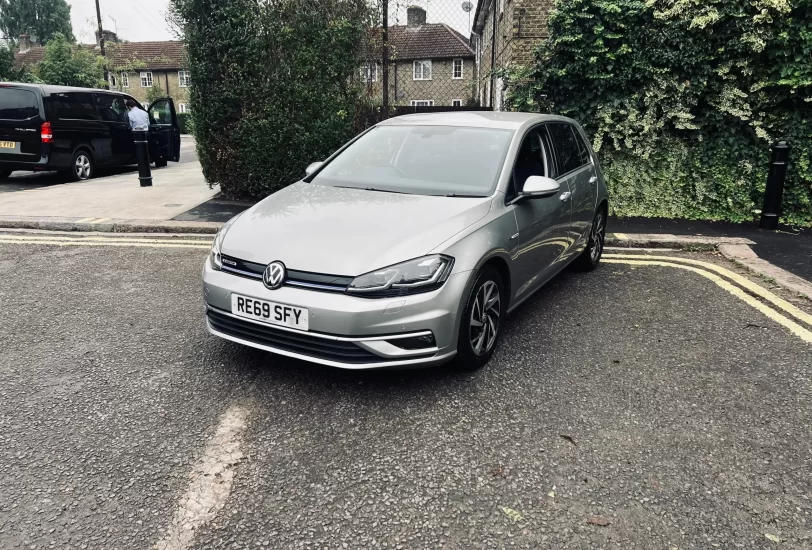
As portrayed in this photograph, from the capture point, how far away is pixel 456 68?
37094 millimetres

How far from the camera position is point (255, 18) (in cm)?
855

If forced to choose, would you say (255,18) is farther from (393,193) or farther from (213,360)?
(213,360)

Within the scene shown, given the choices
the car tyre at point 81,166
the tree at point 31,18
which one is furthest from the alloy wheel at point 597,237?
the tree at point 31,18

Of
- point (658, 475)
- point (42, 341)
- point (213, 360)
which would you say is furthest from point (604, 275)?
point (42, 341)

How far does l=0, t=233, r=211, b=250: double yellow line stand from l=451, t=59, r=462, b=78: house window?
106 ft

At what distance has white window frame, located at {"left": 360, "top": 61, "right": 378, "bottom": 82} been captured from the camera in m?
9.27

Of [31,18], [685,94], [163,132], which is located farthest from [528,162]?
[31,18]

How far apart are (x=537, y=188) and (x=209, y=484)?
265cm

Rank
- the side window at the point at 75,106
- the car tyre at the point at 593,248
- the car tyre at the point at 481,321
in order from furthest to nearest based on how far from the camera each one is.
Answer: the side window at the point at 75,106
the car tyre at the point at 593,248
the car tyre at the point at 481,321

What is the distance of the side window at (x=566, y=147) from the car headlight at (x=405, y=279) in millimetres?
2196

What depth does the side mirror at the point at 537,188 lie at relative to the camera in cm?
397

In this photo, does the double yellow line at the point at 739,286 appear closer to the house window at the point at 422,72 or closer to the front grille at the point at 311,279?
the front grille at the point at 311,279

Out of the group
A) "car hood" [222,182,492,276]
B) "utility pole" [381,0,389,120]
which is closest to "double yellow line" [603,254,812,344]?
"car hood" [222,182,492,276]

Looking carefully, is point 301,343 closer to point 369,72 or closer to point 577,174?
point 577,174
